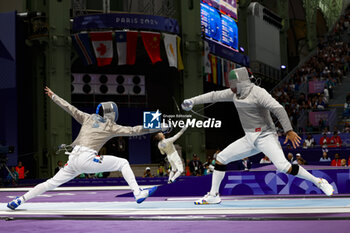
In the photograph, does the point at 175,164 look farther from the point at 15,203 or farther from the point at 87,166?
the point at 15,203

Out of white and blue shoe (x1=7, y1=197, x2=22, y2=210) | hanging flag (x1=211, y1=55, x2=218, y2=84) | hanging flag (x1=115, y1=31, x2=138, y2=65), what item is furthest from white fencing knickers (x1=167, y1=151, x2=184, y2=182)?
hanging flag (x1=211, y1=55, x2=218, y2=84)

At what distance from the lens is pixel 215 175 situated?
8094 millimetres

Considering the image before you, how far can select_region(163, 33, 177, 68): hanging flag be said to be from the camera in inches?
936

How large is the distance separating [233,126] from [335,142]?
13.5m

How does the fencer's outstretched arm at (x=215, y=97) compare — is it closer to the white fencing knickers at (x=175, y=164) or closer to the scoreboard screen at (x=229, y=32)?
the white fencing knickers at (x=175, y=164)

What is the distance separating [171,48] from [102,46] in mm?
2938

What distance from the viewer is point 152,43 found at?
23641 mm

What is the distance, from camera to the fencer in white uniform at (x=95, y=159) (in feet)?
25.5

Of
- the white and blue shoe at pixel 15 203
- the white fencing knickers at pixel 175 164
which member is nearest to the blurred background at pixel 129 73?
the white fencing knickers at pixel 175 164

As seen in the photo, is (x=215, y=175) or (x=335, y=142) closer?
(x=215, y=175)

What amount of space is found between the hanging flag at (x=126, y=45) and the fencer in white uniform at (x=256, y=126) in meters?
15.5

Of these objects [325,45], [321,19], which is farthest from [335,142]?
[321,19]

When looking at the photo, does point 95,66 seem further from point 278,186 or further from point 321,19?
point 321,19

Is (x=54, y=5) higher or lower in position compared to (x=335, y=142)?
higher
